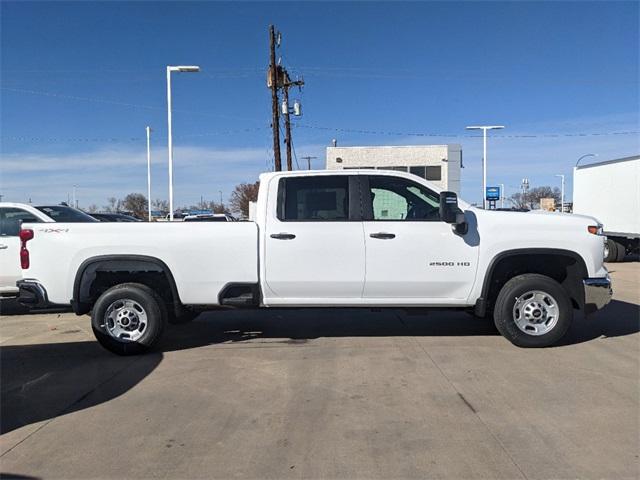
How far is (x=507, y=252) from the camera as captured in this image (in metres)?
6.03

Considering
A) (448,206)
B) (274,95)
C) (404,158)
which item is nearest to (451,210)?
(448,206)

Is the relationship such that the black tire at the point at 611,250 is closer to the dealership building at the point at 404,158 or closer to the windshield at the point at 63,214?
the windshield at the point at 63,214

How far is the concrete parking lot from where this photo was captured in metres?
3.54

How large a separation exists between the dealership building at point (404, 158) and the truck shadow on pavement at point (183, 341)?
27.0m

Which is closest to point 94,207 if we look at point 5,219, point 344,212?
point 5,219

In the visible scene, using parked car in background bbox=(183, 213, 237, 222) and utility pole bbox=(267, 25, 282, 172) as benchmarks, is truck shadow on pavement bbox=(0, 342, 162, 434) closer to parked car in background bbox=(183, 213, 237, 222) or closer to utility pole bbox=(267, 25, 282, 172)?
parked car in background bbox=(183, 213, 237, 222)

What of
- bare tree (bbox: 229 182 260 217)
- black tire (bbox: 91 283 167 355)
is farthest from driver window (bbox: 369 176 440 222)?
bare tree (bbox: 229 182 260 217)

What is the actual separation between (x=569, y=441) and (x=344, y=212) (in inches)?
131

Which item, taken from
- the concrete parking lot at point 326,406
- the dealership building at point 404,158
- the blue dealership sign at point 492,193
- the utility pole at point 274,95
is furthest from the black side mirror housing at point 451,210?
the blue dealership sign at point 492,193

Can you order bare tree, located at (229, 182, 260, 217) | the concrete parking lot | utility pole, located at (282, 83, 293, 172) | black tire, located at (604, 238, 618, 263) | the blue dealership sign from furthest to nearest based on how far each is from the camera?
bare tree, located at (229, 182, 260, 217) < the blue dealership sign < utility pole, located at (282, 83, 293, 172) < black tire, located at (604, 238, 618, 263) < the concrete parking lot

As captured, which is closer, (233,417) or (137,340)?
(233,417)

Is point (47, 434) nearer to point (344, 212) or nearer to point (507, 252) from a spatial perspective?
point (344, 212)

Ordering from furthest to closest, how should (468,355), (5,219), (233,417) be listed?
(5,219) → (468,355) → (233,417)

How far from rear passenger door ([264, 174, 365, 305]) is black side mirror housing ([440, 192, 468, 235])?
36.7 inches
